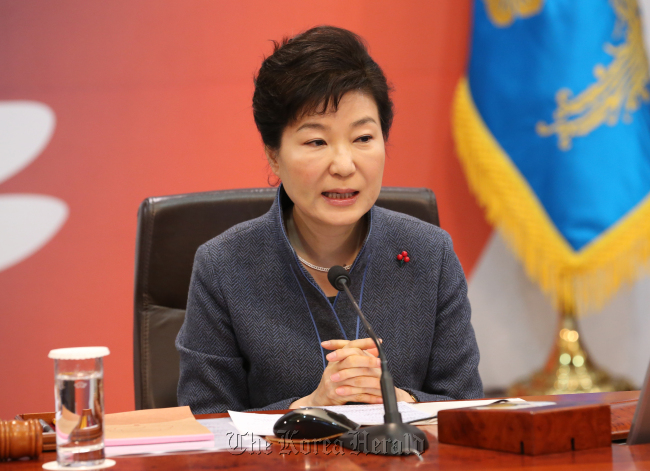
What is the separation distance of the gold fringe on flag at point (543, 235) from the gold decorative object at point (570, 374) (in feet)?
0.33

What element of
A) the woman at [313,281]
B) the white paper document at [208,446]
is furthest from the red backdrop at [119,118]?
the white paper document at [208,446]

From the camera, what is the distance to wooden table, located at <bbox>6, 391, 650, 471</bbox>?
2.29 ft

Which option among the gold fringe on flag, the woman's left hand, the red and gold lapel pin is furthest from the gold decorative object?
the woman's left hand

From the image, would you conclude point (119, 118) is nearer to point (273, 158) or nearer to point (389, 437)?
point (273, 158)

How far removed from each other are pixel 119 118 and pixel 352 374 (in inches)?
66.9

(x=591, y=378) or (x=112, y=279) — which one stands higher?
(x=112, y=279)

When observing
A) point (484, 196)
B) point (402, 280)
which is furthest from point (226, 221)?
point (484, 196)

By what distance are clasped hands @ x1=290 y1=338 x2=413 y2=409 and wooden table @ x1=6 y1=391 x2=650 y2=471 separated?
0.37m

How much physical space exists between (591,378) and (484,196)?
75cm

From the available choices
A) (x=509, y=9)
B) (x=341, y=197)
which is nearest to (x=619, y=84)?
(x=509, y=9)

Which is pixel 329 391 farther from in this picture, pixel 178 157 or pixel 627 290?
pixel 627 290

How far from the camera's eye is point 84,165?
2486mm

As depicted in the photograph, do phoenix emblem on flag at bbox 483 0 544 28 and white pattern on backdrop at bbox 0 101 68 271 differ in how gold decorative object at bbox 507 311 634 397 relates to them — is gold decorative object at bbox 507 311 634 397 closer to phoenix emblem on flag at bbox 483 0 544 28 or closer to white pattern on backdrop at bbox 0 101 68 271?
phoenix emblem on flag at bbox 483 0 544 28

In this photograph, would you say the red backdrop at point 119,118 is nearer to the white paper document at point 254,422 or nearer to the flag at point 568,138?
the flag at point 568,138
